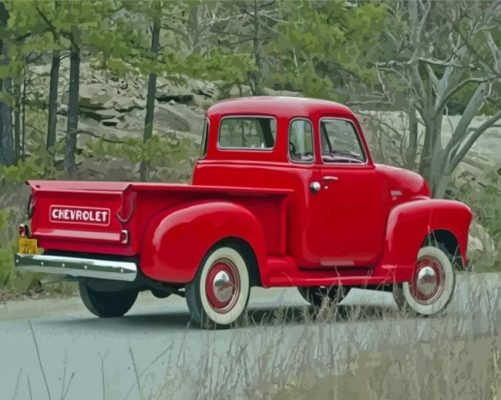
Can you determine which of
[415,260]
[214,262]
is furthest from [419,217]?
[214,262]

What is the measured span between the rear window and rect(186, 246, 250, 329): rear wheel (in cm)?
168

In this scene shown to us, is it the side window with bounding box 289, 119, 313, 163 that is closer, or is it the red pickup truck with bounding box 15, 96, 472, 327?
the red pickup truck with bounding box 15, 96, 472, 327

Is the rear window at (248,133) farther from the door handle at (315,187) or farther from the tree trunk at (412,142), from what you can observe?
the tree trunk at (412,142)

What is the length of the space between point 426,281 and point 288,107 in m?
2.17

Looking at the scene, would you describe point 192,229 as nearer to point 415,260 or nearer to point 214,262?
point 214,262

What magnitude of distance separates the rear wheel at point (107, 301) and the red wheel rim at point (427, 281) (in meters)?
2.70

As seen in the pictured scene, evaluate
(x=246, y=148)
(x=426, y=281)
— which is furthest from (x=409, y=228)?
(x=246, y=148)

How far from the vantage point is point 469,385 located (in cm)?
736

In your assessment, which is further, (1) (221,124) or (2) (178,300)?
(2) (178,300)

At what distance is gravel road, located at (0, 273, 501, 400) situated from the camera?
25.8 feet

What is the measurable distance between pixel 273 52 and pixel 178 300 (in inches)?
402

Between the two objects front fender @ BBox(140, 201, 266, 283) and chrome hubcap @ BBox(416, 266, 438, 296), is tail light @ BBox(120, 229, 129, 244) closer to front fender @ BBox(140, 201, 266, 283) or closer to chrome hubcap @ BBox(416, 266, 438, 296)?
front fender @ BBox(140, 201, 266, 283)

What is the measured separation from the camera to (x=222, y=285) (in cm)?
1205

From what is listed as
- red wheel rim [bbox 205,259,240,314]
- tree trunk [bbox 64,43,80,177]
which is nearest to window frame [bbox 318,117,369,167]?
red wheel rim [bbox 205,259,240,314]
